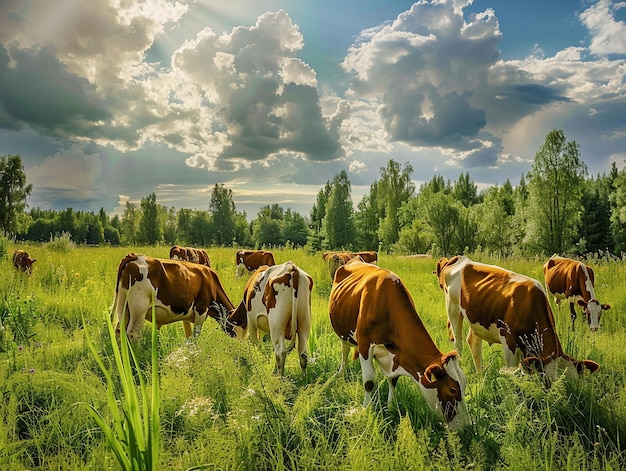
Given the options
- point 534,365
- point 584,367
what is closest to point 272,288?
point 534,365

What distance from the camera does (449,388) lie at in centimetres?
338

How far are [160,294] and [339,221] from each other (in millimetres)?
47173

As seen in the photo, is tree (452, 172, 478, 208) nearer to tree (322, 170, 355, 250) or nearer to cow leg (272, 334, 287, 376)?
tree (322, 170, 355, 250)

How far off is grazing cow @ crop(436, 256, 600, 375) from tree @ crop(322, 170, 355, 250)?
45261 millimetres

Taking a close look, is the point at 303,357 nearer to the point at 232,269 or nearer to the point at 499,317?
the point at 499,317

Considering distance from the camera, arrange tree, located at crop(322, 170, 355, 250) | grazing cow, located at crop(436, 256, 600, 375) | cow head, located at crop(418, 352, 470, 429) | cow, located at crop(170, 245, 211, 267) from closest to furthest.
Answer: cow head, located at crop(418, 352, 470, 429) → grazing cow, located at crop(436, 256, 600, 375) → cow, located at crop(170, 245, 211, 267) → tree, located at crop(322, 170, 355, 250)

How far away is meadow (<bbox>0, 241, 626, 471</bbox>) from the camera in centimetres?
306

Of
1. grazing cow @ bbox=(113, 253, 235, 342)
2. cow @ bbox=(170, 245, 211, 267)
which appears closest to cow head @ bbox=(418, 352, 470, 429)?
grazing cow @ bbox=(113, 253, 235, 342)

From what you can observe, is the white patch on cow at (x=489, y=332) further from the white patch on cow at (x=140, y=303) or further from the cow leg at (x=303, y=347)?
the white patch on cow at (x=140, y=303)

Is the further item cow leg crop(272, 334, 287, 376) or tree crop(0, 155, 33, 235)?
tree crop(0, 155, 33, 235)

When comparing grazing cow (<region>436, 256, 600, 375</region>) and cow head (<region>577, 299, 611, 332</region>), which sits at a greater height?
grazing cow (<region>436, 256, 600, 375</region>)

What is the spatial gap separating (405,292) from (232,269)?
13.3 metres

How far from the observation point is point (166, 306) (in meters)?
6.04

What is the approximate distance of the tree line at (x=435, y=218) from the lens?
34031mm
